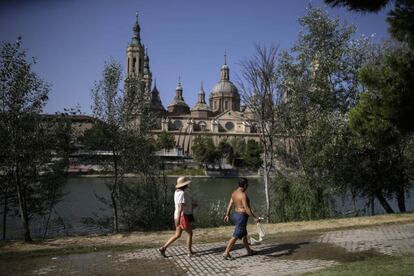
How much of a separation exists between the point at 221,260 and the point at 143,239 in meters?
3.40

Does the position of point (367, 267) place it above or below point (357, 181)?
below

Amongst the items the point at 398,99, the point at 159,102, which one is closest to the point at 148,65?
the point at 159,102

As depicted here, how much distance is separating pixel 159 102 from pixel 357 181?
335 feet

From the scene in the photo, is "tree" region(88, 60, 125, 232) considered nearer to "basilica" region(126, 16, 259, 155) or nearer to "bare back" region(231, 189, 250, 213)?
"bare back" region(231, 189, 250, 213)

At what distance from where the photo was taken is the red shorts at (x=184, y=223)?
8.64 m

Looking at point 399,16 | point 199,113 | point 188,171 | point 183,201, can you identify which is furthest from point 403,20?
point 199,113

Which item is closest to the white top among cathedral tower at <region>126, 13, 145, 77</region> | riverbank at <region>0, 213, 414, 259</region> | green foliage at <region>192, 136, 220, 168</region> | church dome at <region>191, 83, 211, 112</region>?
riverbank at <region>0, 213, 414, 259</region>

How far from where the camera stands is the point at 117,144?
47.1 feet

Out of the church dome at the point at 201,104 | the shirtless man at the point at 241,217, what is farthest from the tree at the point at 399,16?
the church dome at the point at 201,104

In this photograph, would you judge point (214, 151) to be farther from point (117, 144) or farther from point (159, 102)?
point (117, 144)

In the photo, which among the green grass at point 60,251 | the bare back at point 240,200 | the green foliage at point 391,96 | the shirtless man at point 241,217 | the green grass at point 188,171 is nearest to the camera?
the shirtless man at point 241,217

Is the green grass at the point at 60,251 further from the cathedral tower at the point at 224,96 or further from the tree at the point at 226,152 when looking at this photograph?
the cathedral tower at the point at 224,96

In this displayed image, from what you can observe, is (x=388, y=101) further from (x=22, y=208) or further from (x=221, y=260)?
(x=22, y=208)

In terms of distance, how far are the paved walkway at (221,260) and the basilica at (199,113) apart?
95.7m
